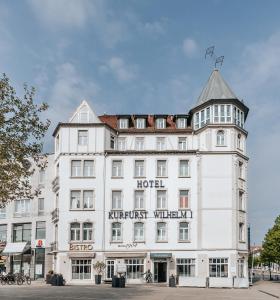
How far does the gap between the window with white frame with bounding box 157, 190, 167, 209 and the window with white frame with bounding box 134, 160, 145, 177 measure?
2.92 m

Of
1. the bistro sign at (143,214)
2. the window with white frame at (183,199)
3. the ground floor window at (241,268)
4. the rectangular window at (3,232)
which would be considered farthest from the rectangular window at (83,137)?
the ground floor window at (241,268)

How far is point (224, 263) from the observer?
67.5 metres

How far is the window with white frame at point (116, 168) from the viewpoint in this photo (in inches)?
2776

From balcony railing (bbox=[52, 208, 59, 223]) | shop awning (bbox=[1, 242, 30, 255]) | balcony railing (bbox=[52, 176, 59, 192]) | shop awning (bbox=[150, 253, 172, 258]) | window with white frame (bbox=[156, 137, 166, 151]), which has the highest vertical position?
window with white frame (bbox=[156, 137, 166, 151])

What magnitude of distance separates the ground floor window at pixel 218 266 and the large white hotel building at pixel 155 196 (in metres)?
0.11

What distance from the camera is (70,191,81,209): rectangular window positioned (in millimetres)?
69125

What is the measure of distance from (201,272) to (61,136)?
22.5m

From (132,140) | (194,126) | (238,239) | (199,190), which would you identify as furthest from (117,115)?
(238,239)

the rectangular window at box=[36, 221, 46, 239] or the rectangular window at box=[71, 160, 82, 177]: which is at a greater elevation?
the rectangular window at box=[71, 160, 82, 177]

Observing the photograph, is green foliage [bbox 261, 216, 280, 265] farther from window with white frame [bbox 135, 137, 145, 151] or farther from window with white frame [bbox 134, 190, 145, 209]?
window with white frame [bbox 135, 137, 145, 151]

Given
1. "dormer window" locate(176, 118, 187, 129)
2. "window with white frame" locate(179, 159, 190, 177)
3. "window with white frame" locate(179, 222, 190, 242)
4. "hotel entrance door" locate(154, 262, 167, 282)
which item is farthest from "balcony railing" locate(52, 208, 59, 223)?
"dormer window" locate(176, 118, 187, 129)

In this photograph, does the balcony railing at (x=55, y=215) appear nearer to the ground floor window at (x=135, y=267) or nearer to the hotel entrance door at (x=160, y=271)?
the ground floor window at (x=135, y=267)

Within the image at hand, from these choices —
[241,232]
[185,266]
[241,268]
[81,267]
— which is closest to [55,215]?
[81,267]

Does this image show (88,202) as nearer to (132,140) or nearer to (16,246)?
(132,140)
